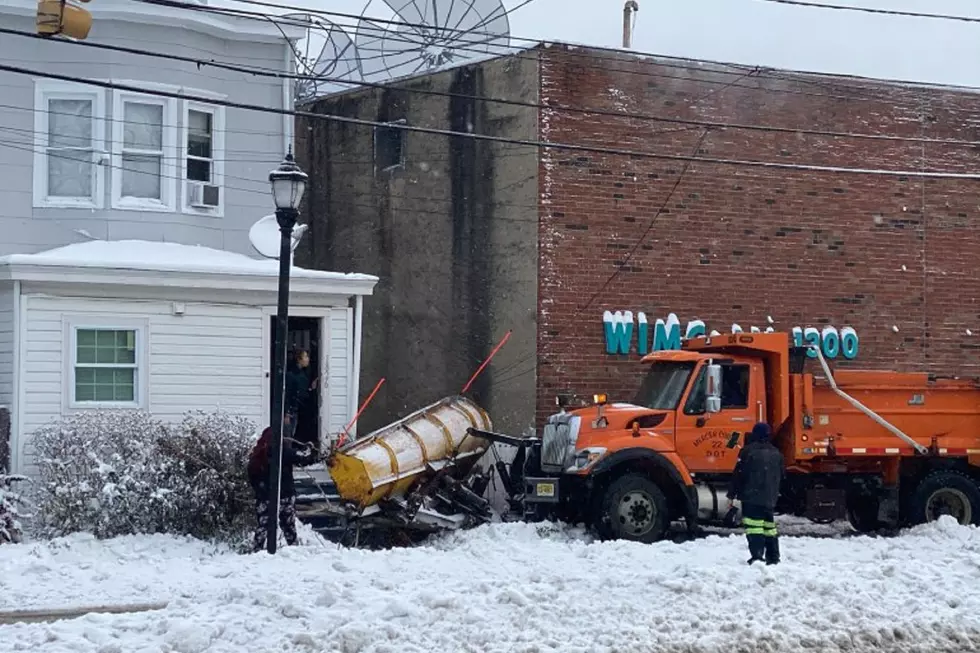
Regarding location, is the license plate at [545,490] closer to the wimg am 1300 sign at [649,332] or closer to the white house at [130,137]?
the wimg am 1300 sign at [649,332]

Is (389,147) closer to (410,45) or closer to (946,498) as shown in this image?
(410,45)

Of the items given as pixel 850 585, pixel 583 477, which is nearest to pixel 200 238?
pixel 583 477

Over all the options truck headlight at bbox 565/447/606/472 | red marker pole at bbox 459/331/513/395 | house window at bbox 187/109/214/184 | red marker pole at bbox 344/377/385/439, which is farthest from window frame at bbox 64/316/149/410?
truck headlight at bbox 565/447/606/472

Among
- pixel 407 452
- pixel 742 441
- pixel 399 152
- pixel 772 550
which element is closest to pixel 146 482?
pixel 407 452

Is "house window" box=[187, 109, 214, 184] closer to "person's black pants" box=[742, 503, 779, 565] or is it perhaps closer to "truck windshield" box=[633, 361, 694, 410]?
"truck windshield" box=[633, 361, 694, 410]

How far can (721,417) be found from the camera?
17984 mm

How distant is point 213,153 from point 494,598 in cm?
1195

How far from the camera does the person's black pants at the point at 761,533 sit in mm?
14562

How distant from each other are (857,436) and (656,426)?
9.09 feet

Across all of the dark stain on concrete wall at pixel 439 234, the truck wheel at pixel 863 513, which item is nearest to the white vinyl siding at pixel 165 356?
the dark stain on concrete wall at pixel 439 234

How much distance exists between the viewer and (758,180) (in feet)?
75.1

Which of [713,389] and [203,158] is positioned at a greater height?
[203,158]

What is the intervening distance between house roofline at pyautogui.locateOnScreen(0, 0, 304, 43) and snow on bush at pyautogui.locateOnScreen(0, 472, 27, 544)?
735 centimetres

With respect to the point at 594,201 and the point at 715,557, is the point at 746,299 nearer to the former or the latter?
the point at 594,201
